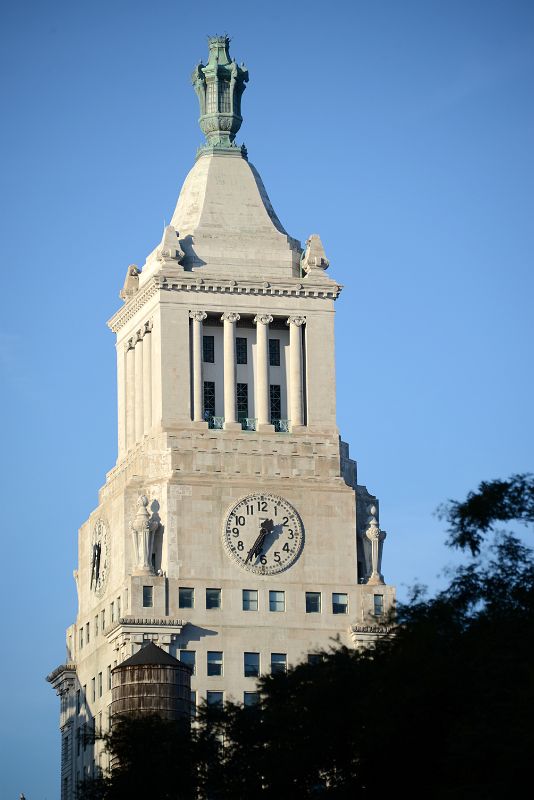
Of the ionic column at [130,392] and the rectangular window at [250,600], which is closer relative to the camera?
the rectangular window at [250,600]

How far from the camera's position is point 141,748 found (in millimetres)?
138125

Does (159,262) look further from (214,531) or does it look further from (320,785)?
(320,785)

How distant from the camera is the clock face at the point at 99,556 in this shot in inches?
7407

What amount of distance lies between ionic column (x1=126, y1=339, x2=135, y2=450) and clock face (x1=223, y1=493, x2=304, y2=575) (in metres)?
12.3

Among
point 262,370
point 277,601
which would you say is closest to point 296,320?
point 262,370

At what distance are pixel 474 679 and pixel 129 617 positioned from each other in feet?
214

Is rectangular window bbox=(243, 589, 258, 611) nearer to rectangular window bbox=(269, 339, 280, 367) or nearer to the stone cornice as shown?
rectangular window bbox=(269, 339, 280, 367)

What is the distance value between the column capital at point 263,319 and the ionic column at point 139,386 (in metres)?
7.95

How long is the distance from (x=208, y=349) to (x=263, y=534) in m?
13.9

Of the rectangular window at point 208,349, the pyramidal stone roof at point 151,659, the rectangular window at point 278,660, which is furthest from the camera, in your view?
the rectangular window at point 208,349

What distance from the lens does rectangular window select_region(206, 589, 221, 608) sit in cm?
18038

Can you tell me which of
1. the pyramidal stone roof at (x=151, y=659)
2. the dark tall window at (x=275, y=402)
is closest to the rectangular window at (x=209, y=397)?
the dark tall window at (x=275, y=402)

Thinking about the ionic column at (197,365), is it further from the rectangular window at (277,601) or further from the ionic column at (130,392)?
the rectangular window at (277,601)

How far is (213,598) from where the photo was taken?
180500 mm
